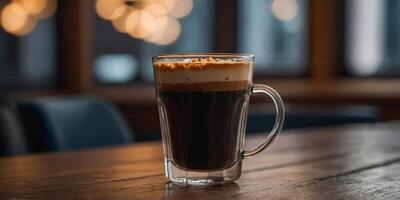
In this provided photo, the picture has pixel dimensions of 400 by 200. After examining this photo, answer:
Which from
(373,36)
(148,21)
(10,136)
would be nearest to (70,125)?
(10,136)

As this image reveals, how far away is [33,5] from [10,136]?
2468 millimetres

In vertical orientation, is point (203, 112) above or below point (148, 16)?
above

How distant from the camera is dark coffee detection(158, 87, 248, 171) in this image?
2.78 feet

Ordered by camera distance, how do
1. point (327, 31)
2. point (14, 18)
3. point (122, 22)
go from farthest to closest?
point (122, 22), point (14, 18), point (327, 31)

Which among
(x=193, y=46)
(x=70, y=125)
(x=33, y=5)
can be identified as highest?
(x=33, y=5)

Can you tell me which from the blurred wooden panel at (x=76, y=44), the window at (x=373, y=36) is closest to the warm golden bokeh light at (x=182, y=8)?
the blurred wooden panel at (x=76, y=44)

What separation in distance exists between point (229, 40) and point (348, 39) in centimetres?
79

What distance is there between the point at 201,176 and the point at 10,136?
1411mm

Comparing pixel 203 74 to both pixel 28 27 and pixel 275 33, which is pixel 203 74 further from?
pixel 28 27

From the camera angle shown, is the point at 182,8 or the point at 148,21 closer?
the point at 148,21

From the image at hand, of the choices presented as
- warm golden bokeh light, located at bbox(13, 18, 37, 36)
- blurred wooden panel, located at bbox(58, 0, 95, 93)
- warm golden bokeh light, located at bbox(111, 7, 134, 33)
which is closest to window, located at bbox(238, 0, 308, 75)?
warm golden bokeh light, located at bbox(111, 7, 134, 33)

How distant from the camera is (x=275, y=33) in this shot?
4.49 metres

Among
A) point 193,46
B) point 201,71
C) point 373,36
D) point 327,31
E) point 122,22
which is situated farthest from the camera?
point 193,46

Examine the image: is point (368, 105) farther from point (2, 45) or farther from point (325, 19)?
point (2, 45)
